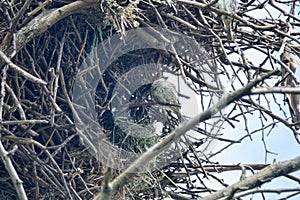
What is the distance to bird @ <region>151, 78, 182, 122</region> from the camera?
1.53 m

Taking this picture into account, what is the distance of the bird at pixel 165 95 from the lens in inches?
60.1

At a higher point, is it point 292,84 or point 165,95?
point 165,95

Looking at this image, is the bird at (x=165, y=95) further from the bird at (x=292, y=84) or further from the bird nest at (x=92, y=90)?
the bird at (x=292, y=84)

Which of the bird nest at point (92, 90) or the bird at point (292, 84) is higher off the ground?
the bird nest at point (92, 90)

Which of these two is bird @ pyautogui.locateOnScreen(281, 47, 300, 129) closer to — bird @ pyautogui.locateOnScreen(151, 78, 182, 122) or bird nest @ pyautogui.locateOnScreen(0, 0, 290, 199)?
bird nest @ pyautogui.locateOnScreen(0, 0, 290, 199)

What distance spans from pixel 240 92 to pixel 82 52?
809mm

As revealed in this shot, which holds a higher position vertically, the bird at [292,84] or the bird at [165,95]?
the bird at [165,95]

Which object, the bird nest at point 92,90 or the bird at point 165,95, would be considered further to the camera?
the bird at point 165,95

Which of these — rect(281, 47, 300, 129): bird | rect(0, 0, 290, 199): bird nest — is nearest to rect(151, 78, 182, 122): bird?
rect(0, 0, 290, 199): bird nest

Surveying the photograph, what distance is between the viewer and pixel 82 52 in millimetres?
1505

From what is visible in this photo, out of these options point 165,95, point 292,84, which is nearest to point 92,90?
point 165,95

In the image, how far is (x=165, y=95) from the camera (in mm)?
1529

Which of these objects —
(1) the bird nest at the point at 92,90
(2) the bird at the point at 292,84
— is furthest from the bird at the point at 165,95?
(2) the bird at the point at 292,84

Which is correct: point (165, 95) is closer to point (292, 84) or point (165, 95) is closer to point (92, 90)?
point (92, 90)
